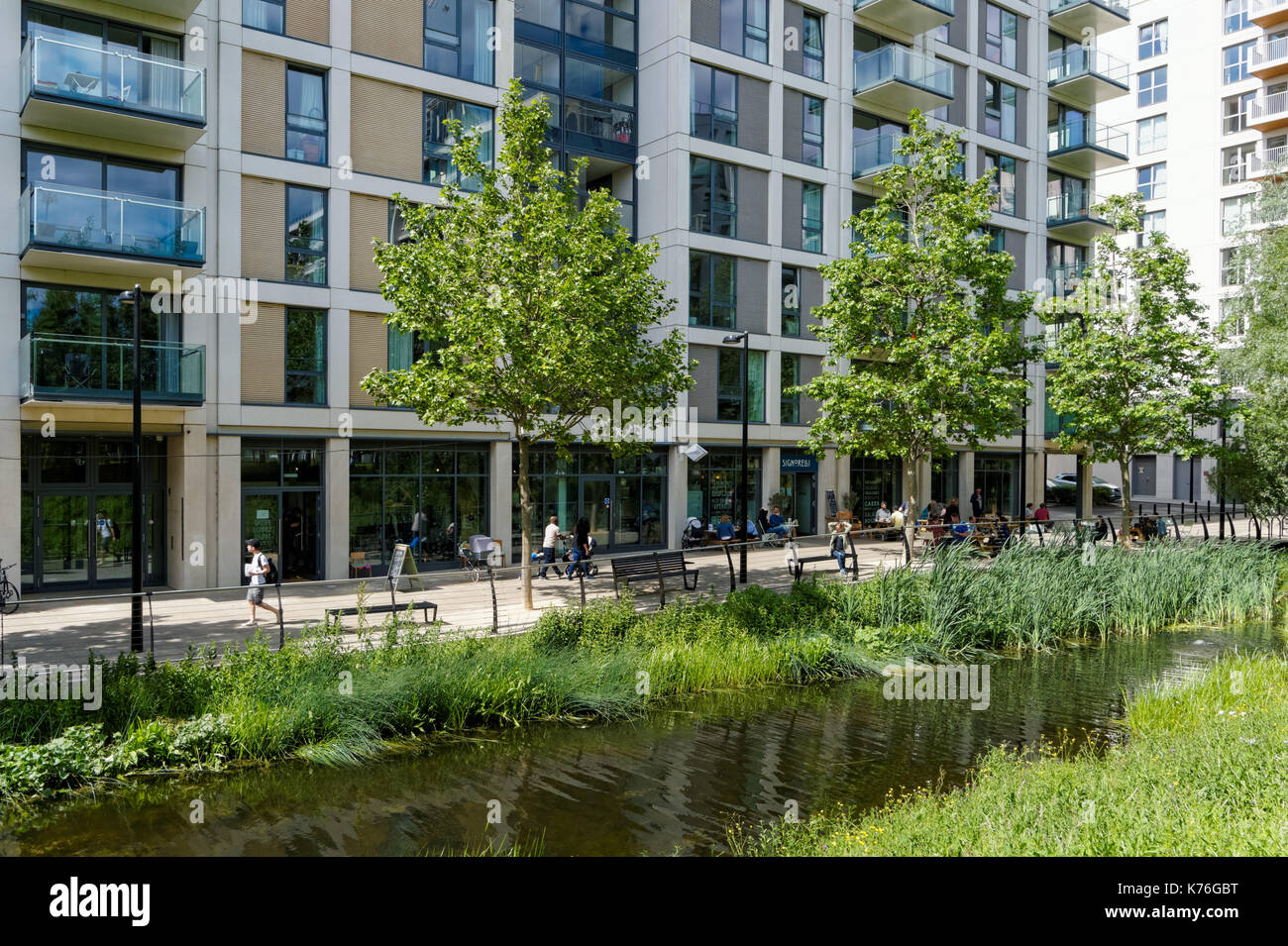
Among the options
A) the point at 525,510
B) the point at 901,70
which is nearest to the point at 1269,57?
the point at 901,70

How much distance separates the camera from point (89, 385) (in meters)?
17.5

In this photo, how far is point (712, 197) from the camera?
2850 cm

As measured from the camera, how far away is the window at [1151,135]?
50.3 meters

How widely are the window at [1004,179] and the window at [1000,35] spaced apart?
391 cm

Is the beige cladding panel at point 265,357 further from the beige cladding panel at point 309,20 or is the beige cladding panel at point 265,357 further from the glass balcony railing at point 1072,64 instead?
the glass balcony railing at point 1072,64

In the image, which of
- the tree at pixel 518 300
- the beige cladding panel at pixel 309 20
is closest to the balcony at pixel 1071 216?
the tree at pixel 518 300

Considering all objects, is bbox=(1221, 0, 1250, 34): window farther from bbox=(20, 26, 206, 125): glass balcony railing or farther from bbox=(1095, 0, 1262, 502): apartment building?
bbox=(20, 26, 206, 125): glass balcony railing

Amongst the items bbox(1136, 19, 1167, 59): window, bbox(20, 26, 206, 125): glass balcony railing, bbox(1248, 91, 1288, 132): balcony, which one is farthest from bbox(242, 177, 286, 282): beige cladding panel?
bbox(1136, 19, 1167, 59): window

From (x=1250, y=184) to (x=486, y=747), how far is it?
5186 cm

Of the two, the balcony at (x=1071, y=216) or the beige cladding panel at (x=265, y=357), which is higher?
the balcony at (x=1071, y=216)

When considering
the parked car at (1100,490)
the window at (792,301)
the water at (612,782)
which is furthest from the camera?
the parked car at (1100,490)

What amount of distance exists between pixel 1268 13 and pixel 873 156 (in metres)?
28.0
